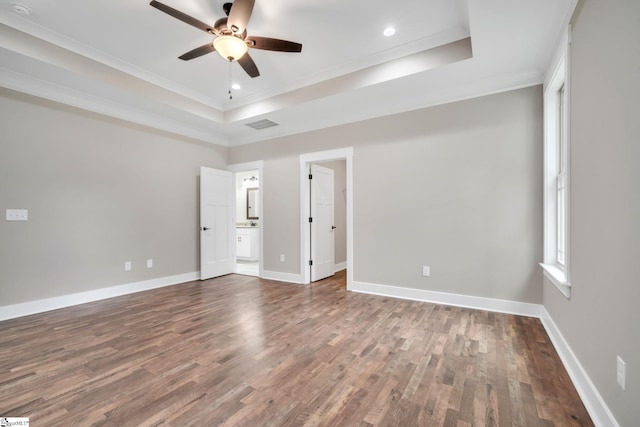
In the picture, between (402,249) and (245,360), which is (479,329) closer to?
(402,249)

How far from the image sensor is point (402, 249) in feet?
12.8

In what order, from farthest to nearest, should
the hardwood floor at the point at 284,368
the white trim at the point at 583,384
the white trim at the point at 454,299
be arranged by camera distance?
the white trim at the point at 454,299 < the hardwood floor at the point at 284,368 < the white trim at the point at 583,384

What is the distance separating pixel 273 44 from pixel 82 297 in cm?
407

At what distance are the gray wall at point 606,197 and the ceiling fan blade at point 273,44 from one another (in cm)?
213

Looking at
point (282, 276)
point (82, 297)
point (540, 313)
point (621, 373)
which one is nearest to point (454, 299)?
point (540, 313)

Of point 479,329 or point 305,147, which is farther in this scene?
point 305,147

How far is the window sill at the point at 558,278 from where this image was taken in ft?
6.97

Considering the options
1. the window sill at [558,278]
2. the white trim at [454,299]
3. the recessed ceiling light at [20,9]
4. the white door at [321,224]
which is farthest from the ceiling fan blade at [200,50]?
the window sill at [558,278]

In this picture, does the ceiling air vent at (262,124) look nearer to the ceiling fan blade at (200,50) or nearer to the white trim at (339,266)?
the ceiling fan blade at (200,50)

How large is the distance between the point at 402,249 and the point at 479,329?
1.36 m

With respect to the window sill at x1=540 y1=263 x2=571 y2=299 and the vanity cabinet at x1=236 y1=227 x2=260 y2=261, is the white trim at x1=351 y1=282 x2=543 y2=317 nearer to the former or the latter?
the window sill at x1=540 y1=263 x2=571 y2=299

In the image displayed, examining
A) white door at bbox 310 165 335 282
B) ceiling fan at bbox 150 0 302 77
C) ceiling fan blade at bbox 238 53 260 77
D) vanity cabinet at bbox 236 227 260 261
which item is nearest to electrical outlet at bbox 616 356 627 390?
ceiling fan at bbox 150 0 302 77

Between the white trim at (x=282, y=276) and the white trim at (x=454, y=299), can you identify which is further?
the white trim at (x=282, y=276)

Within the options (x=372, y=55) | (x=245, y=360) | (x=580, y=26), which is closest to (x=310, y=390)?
(x=245, y=360)
